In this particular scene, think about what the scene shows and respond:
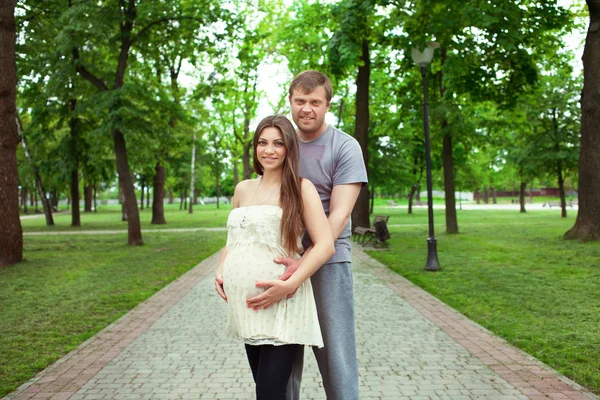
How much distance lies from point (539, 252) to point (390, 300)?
705 cm

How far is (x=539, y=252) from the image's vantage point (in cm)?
1441

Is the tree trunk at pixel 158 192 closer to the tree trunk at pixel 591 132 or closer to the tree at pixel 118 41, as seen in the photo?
the tree at pixel 118 41

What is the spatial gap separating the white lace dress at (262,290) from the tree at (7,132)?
11.2 metres

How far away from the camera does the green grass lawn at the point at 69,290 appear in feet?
19.6

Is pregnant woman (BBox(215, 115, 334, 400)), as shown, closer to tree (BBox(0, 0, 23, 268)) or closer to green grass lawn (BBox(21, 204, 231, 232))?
tree (BBox(0, 0, 23, 268))

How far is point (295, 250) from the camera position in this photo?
103 inches

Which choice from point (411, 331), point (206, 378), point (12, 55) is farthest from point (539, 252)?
point (12, 55)

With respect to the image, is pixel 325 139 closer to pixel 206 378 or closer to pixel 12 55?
pixel 206 378

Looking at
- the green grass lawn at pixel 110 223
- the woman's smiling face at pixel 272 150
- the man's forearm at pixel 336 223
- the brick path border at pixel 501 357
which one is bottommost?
the brick path border at pixel 501 357

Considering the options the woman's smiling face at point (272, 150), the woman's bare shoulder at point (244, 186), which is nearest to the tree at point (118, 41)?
the woman's bare shoulder at point (244, 186)

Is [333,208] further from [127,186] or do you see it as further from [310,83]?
[127,186]

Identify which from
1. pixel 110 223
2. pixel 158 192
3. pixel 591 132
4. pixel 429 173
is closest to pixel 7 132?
pixel 429 173

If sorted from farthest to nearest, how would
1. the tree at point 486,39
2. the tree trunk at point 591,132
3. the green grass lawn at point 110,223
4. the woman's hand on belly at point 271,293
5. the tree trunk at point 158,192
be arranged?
the tree trunk at point 158,192 → the green grass lawn at point 110,223 → the tree trunk at point 591,132 → the tree at point 486,39 → the woman's hand on belly at point 271,293

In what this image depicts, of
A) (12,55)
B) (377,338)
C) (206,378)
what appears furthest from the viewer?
(12,55)
